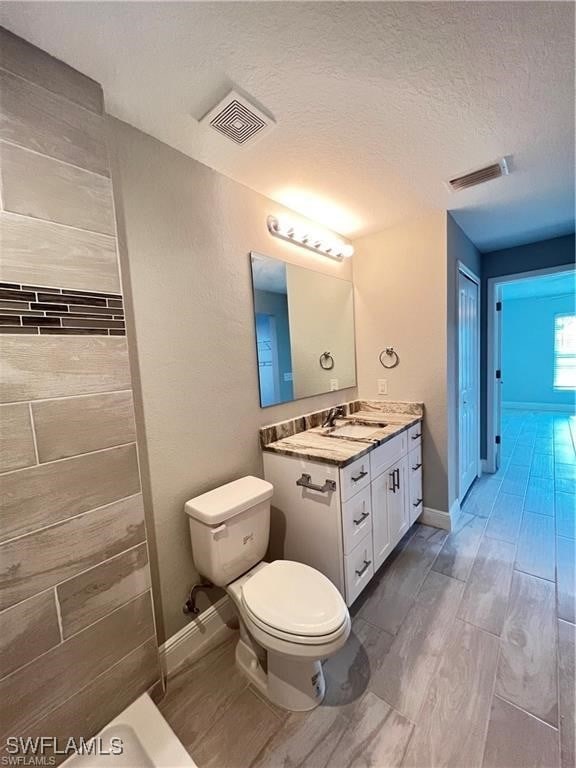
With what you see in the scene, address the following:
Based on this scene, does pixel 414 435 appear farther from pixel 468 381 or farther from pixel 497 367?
pixel 497 367

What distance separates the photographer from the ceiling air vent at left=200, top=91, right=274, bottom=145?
1.09 metres

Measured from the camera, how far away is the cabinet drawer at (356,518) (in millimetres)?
1427

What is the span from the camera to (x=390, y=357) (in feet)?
7.76

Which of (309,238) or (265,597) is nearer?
(265,597)

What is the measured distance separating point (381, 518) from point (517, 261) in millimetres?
2844

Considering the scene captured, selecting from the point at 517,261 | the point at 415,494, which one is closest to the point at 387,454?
the point at 415,494

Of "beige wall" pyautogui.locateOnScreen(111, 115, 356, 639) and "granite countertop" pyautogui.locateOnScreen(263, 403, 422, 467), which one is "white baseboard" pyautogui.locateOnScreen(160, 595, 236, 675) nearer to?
"beige wall" pyautogui.locateOnScreen(111, 115, 356, 639)

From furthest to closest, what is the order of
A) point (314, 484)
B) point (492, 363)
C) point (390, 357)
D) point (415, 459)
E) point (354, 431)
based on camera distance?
point (492, 363) < point (390, 357) < point (415, 459) < point (354, 431) < point (314, 484)

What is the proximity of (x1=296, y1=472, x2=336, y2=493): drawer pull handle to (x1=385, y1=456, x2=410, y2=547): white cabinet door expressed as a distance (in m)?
0.51

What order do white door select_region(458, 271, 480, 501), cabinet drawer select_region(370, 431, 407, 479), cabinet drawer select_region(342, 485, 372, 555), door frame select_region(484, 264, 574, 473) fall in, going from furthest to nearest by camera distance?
door frame select_region(484, 264, 574, 473)
white door select_region(458, 271, 480, 501)
cabinet drawer select_region(370, 431, 407, 479)
cabinet drawer select_region(342, 485, 372, 555)

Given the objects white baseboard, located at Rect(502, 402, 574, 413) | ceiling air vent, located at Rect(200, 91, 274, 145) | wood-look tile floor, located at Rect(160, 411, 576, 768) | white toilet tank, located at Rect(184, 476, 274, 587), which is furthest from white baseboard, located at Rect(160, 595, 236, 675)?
white baseboard, located at Rect(502, 402, 574, 413)

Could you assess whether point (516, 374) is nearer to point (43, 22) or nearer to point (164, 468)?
point (164, 468)

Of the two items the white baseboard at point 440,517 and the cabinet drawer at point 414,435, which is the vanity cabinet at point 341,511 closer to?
the cabinet drawer at point 414,435

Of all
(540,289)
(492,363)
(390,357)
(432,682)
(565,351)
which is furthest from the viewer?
(565,351)
